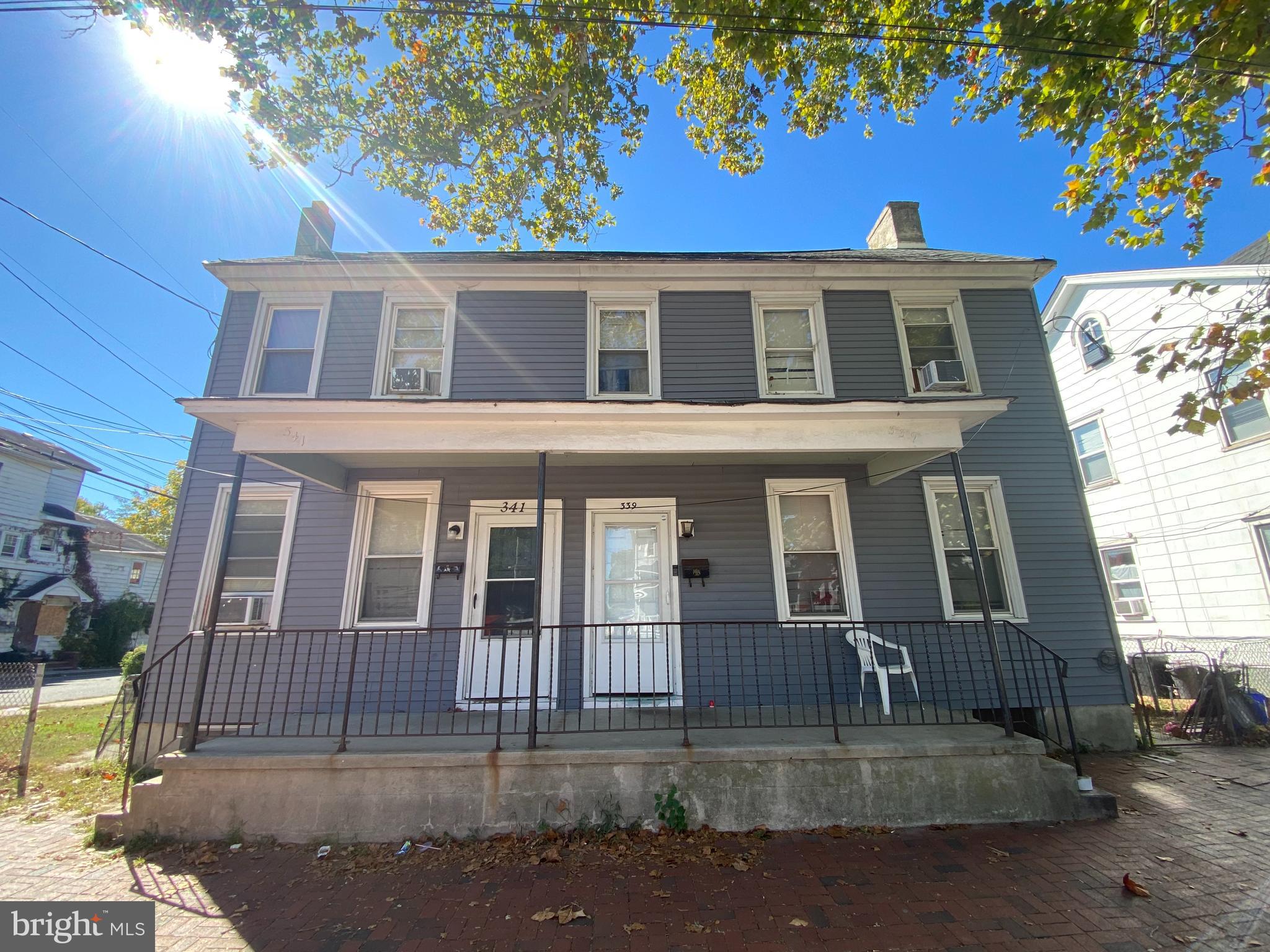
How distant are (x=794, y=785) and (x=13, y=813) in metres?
6.70

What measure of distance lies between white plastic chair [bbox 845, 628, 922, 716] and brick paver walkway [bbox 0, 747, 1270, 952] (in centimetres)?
122

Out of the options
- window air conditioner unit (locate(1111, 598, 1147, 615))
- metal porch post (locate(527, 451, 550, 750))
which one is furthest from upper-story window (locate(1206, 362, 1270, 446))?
metal porch post (locate(527, 451, 550, 750))

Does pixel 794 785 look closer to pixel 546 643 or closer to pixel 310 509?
pixel 546 643

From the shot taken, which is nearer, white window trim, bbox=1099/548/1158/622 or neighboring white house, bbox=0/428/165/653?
white window trim, bbox=1099/548/1158/622

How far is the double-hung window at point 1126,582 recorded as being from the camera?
10.3 meters

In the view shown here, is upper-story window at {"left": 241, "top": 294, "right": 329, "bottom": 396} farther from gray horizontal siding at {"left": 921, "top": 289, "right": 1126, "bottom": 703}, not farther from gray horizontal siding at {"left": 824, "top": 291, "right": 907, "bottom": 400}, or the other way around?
gray horizontal siding at {"left": 921, "top": 289, "right": 1126, "bottom": 703}

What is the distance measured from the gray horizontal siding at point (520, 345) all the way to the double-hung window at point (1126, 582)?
11819 mm

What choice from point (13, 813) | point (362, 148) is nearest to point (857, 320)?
point (362, 148)

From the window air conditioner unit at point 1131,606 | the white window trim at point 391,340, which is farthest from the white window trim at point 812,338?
the window air conditioner unit at point 1131,606

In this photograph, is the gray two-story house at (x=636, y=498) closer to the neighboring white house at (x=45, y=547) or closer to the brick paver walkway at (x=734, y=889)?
the brick paver walkway at (x=734, y=889)

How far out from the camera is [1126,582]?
10547 millimetres

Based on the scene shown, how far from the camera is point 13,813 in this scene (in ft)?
14.4

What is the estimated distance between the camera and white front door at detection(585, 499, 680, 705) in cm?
560

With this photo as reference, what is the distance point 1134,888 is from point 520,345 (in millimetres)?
7046
